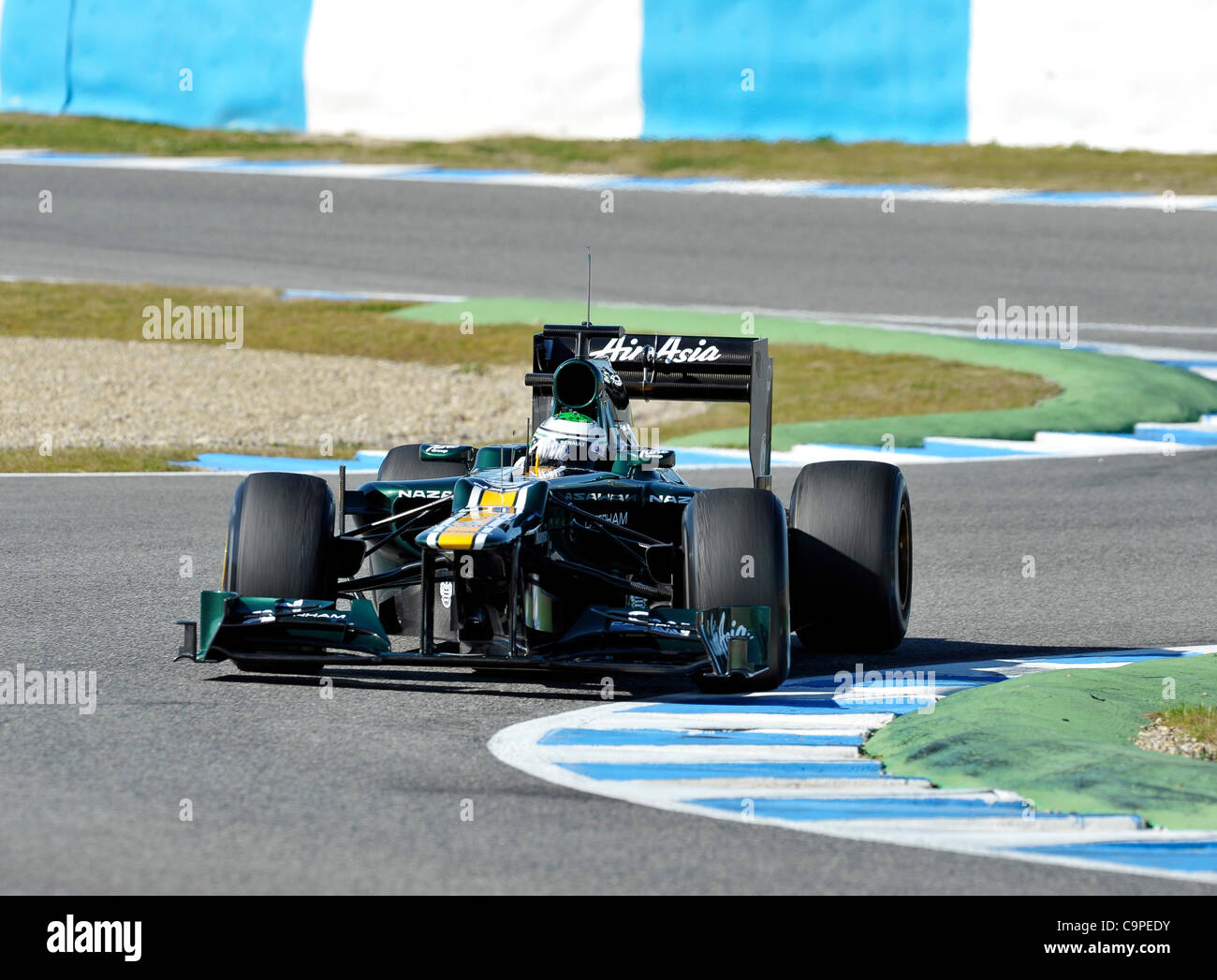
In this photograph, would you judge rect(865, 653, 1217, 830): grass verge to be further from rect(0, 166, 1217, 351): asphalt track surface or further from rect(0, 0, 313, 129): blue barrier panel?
rect(0, 0, 313, 129): blue barrier panel

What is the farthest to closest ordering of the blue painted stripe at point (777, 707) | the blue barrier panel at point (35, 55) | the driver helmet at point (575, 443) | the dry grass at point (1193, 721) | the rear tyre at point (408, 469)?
the blue barrier panel at point (35, 55) < the rear tyre at point (408, 469) < the driver helmet at point (575, 443) < the blue painted stripe at point (777, 707) < the dry grass at point (1193, 721)

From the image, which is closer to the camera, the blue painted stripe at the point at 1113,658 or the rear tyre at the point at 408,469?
the blue painted stripe at the point at 1113,658

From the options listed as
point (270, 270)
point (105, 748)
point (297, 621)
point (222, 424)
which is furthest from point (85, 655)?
point (270, 270)

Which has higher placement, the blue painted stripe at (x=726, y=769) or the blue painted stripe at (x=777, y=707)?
the blue painted stripe at (x=777, y=707)

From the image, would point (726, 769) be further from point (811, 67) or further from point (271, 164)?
point (271, 164)

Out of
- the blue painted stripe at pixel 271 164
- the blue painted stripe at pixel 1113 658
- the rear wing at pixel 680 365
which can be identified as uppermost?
the blue painted stripe at pixel 271 164

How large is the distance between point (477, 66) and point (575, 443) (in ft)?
57.6

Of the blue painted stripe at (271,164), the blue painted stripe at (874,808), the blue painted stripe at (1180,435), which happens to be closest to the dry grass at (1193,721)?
the blue painted stripe at (874,808)

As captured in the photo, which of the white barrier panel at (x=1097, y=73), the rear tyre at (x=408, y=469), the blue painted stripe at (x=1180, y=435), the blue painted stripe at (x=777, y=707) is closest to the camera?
the blue painted stripe at (x=777, y=707)

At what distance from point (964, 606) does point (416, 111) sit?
17626 millimetres

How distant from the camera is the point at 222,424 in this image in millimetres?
14414

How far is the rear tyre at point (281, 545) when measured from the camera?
716cm

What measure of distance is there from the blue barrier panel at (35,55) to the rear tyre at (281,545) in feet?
63.0

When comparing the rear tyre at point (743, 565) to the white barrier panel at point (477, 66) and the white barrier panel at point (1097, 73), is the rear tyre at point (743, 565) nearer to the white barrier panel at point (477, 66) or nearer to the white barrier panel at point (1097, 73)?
the white barrier panel at point (1097, 73)
